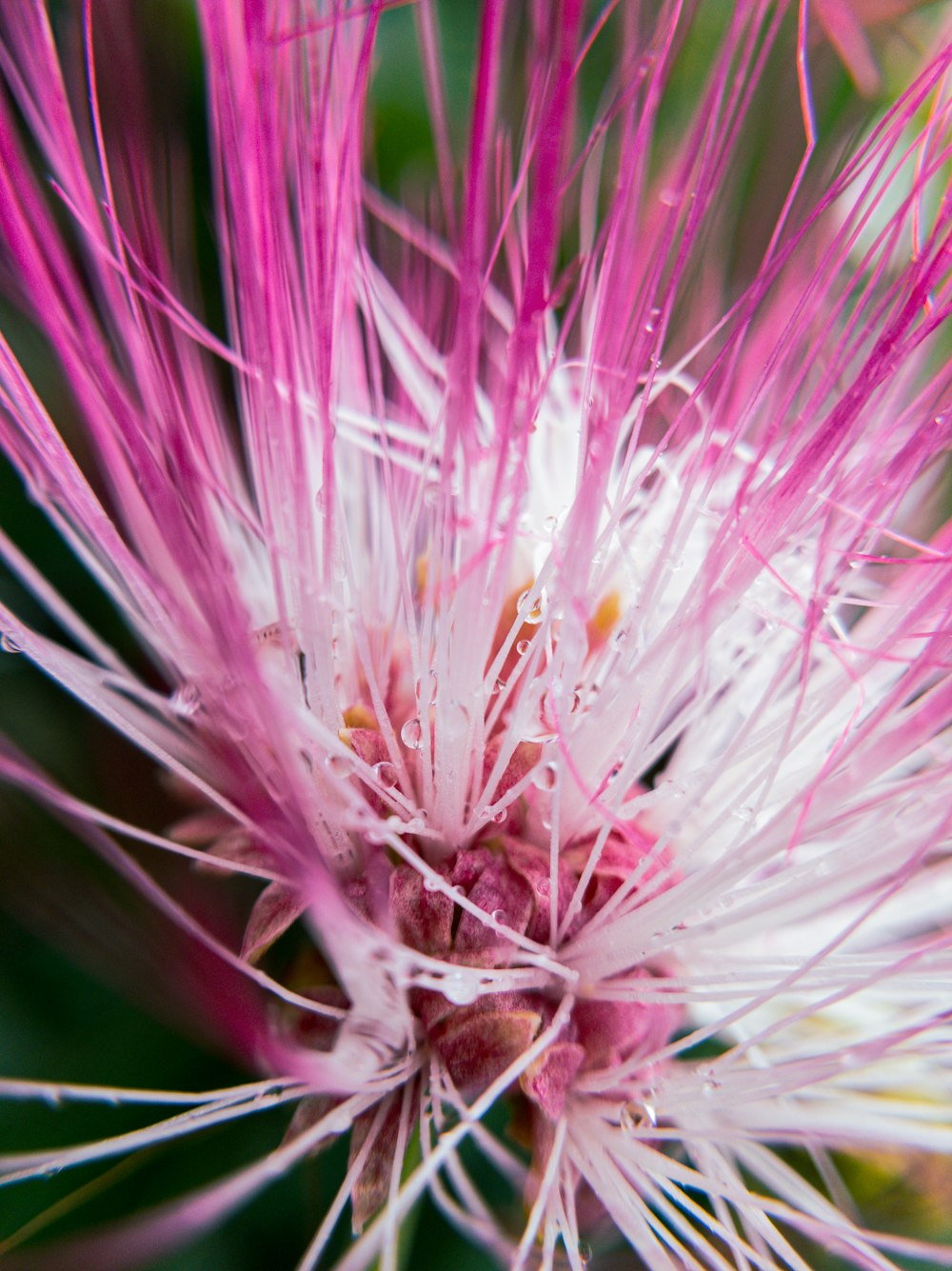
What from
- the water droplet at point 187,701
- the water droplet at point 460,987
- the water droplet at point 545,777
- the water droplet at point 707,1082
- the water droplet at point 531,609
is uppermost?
the water droplet at point 531,609

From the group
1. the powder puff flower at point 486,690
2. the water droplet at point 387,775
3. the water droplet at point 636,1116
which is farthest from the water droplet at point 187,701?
the water droplet at point 636,1116

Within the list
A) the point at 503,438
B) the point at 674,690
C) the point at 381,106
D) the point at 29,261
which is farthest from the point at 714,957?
the point at 381,106

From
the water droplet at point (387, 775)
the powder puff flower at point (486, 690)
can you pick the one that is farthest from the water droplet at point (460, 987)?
the water droplet at point (387, 775)

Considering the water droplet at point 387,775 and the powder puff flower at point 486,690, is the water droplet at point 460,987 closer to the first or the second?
the powder puff flower at point 486,690

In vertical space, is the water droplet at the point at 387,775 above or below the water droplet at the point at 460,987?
above

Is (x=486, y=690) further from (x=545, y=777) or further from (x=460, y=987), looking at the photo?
(x=460, y=987)

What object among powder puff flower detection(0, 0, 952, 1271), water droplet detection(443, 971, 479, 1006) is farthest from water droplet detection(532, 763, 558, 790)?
water droplet detection(443, 971, 479, 1006)

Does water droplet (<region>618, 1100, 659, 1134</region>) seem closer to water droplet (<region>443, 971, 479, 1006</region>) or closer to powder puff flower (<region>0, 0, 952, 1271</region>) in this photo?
powder puff flower (<region>0, 0, 952, 1271</region>)
